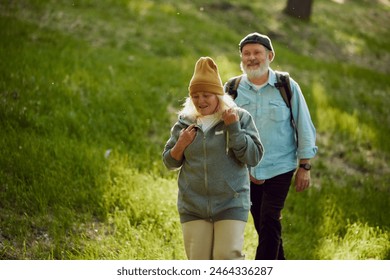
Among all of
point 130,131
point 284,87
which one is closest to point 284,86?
point 284,87

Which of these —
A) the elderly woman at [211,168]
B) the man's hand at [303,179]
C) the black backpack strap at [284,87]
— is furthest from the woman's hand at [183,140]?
the man's hand at [303,179]

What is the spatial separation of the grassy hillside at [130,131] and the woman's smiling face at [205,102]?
1.61m

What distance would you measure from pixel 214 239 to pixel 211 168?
0.45 metres

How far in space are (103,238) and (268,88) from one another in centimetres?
192

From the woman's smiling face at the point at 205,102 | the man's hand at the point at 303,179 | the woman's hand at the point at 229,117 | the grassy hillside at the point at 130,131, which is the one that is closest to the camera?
the woman's hand at the point at 229,117

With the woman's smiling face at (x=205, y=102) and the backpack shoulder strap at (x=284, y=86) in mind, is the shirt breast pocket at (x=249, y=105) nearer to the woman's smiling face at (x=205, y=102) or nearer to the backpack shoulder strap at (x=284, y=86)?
the backpack shoulder strap at (x=284, y=86)

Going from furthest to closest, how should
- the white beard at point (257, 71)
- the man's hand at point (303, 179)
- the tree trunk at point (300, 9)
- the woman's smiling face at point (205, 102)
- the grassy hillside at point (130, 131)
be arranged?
the tree trunk at point (300, 9) → the grassy hillside at point (130, 131) → the man's hand at point (303, 179) → the white beard at point (257, 71) → the woman's smiling face at point (205, 102)

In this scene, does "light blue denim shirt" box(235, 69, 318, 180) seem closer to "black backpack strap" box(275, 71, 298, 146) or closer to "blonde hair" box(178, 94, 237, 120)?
"black backpack strap" box(275, 71, 298, 146)

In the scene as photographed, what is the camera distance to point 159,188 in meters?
5.11

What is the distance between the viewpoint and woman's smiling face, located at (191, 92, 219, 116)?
311 cm

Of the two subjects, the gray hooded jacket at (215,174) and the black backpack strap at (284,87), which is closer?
the gray hooded jacket at (215,174)

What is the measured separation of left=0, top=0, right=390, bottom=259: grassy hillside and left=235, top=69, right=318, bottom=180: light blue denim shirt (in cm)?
115

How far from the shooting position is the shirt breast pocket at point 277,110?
3.70 m
